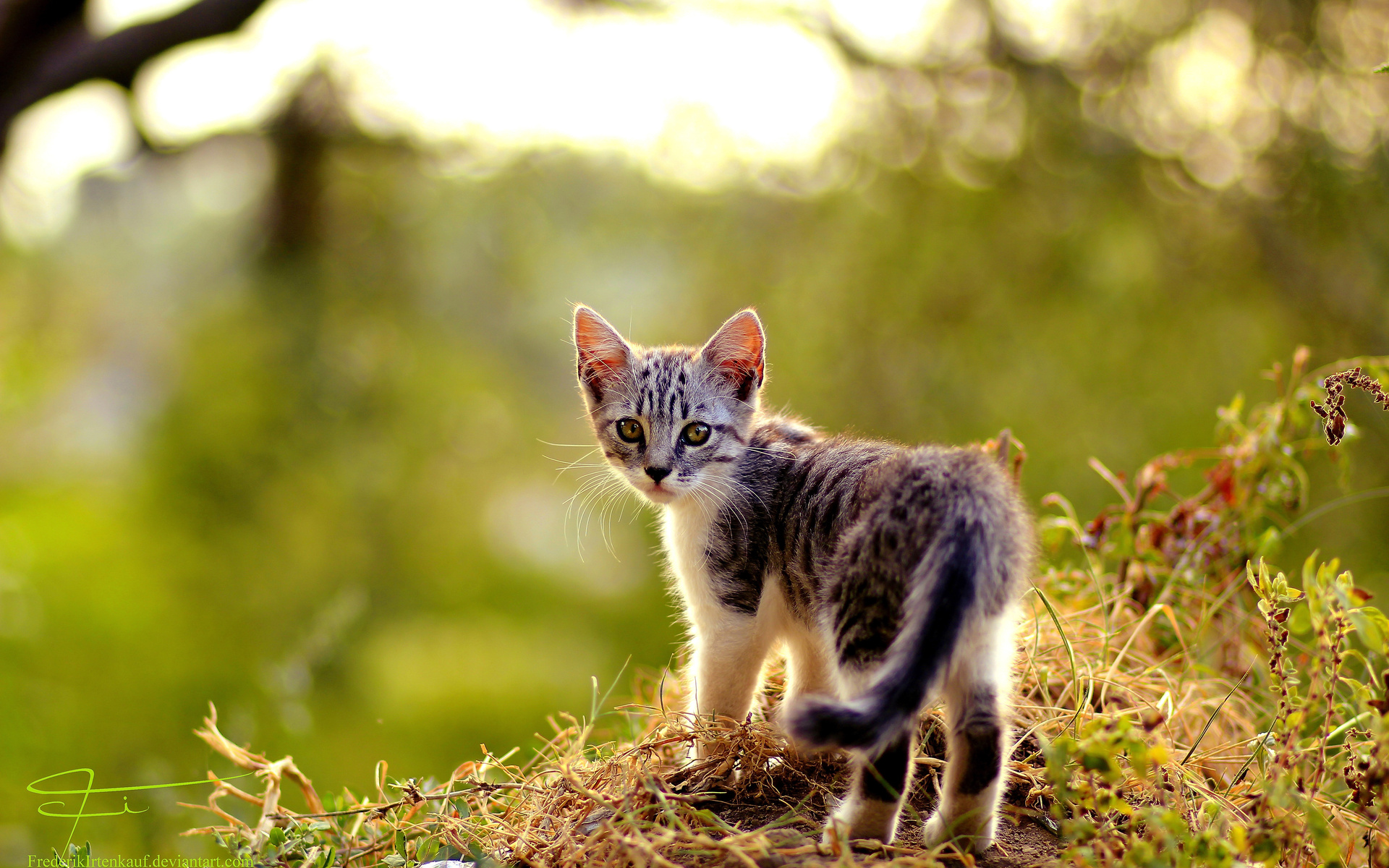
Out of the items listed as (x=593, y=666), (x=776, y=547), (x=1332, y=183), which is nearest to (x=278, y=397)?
(x=593, y=666)

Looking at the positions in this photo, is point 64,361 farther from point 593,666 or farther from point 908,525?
point 908,525

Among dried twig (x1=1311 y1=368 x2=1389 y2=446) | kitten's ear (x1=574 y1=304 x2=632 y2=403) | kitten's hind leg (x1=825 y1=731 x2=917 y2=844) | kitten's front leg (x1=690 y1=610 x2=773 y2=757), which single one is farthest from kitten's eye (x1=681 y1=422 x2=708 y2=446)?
dried twig (x1=1311 y1=368 x2=1389 y2=446)

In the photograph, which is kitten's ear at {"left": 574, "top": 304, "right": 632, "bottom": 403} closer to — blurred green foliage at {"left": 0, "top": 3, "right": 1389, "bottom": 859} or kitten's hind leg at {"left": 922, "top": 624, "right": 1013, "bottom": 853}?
kitten's hind leg at {"left": 922, "top": 624, "right": 1013, "bottom": 853}

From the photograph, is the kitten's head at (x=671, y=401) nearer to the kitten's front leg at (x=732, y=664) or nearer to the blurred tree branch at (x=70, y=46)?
the kitten's front leg at (x=732, y=664)

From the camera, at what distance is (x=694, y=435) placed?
7.02 ft

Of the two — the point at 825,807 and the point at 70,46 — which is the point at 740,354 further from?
the point at 70,46

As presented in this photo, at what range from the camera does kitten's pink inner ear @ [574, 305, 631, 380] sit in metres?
2.31

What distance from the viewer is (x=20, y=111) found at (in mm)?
3625

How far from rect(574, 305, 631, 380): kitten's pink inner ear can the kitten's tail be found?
117cm

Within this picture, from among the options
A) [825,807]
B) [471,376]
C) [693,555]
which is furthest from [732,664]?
[471,376]

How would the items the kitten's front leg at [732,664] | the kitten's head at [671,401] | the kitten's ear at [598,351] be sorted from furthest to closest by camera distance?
1. the kitten's ear at [598,351]
2. the kitten's head at [671,401]
3. the kitten's front leg at [732,664]

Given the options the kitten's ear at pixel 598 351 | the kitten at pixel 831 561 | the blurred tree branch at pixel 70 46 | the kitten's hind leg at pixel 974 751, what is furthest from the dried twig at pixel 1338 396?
the blurred tree branch at pixel 70 46

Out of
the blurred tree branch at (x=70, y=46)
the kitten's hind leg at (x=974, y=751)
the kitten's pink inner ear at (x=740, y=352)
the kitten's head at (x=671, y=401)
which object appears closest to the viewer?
the kitten's hind leg at (x=974, y=751)

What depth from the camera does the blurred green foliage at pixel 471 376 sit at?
13.3 ft
